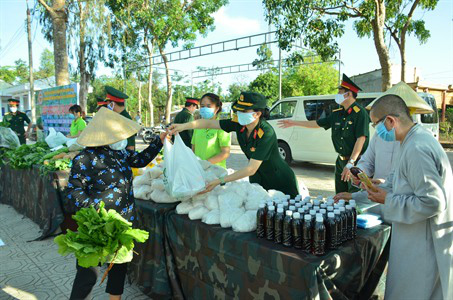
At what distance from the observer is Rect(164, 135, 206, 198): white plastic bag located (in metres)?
2.42

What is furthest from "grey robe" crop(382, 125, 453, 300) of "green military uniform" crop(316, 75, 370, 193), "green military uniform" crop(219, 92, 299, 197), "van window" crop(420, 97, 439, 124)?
"van window" crop(420, 97, 439, 124)

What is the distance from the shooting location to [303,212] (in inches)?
73.7

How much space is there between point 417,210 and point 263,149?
3.89 ft

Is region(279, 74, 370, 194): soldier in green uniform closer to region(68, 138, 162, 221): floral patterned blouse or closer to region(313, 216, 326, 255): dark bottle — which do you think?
region(313, 216, 326, 255): dark bottle

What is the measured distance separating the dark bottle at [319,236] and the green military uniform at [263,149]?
95cm

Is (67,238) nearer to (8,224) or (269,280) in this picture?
(269,280)

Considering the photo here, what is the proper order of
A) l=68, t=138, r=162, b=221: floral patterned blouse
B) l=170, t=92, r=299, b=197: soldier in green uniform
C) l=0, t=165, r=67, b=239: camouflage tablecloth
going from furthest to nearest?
l=0, t=165, r=67, b=239: camouflage tablecloth
l=170, t=92, r=299, b=197: soldier in green uniform
l=68, t=138, r=162, b=221: floral patterned blouse

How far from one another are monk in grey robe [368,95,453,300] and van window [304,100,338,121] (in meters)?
6.71

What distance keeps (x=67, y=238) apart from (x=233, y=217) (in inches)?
40.6

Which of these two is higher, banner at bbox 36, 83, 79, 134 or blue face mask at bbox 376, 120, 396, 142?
banner at bbox 36, 83, 79, 134

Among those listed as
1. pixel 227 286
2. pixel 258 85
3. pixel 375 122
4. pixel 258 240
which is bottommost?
pixel 227 286

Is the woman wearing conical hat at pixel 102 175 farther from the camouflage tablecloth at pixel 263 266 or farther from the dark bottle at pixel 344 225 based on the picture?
the dark bottle at pixel 344 225

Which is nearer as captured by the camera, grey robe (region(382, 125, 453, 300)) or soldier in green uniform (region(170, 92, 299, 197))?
grey robe (region(382, 125, 453, 300))

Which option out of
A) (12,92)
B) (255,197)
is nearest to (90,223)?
(255,197)
